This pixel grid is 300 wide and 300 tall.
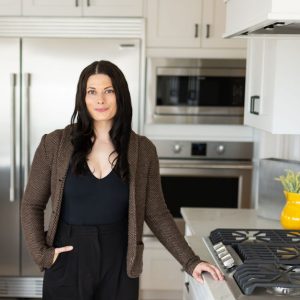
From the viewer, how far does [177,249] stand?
1817 mm

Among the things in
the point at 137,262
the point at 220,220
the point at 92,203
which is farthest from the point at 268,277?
the point at 220,220

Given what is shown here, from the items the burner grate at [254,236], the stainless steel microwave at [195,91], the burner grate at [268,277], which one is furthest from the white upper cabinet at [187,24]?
the burner grate at [268,277]

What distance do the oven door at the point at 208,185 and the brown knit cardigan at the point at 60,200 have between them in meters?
1.37

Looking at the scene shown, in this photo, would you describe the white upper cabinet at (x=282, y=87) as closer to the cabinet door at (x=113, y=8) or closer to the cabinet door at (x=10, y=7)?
the cabinet door at (x=113, y=8)

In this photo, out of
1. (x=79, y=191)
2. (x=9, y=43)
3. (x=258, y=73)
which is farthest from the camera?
(x=9, y=43)

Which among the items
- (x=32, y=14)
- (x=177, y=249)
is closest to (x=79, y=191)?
(x=177, y=249)

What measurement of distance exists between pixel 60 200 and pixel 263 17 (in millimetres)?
881

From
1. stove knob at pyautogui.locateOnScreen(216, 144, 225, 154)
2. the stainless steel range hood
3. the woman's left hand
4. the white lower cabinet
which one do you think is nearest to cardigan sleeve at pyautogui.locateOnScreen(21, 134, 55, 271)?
the woman's left hand

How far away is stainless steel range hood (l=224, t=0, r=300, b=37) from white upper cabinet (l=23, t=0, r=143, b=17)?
139 centimetres

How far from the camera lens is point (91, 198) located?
5.88 feet

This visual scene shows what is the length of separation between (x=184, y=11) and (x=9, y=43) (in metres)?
1.04

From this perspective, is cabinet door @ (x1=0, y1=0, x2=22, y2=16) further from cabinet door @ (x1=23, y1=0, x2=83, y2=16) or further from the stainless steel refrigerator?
the stainless steel refrigerator

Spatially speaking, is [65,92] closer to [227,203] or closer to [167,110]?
[167,110]

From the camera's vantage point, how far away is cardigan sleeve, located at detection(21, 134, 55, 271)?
1.80 m
